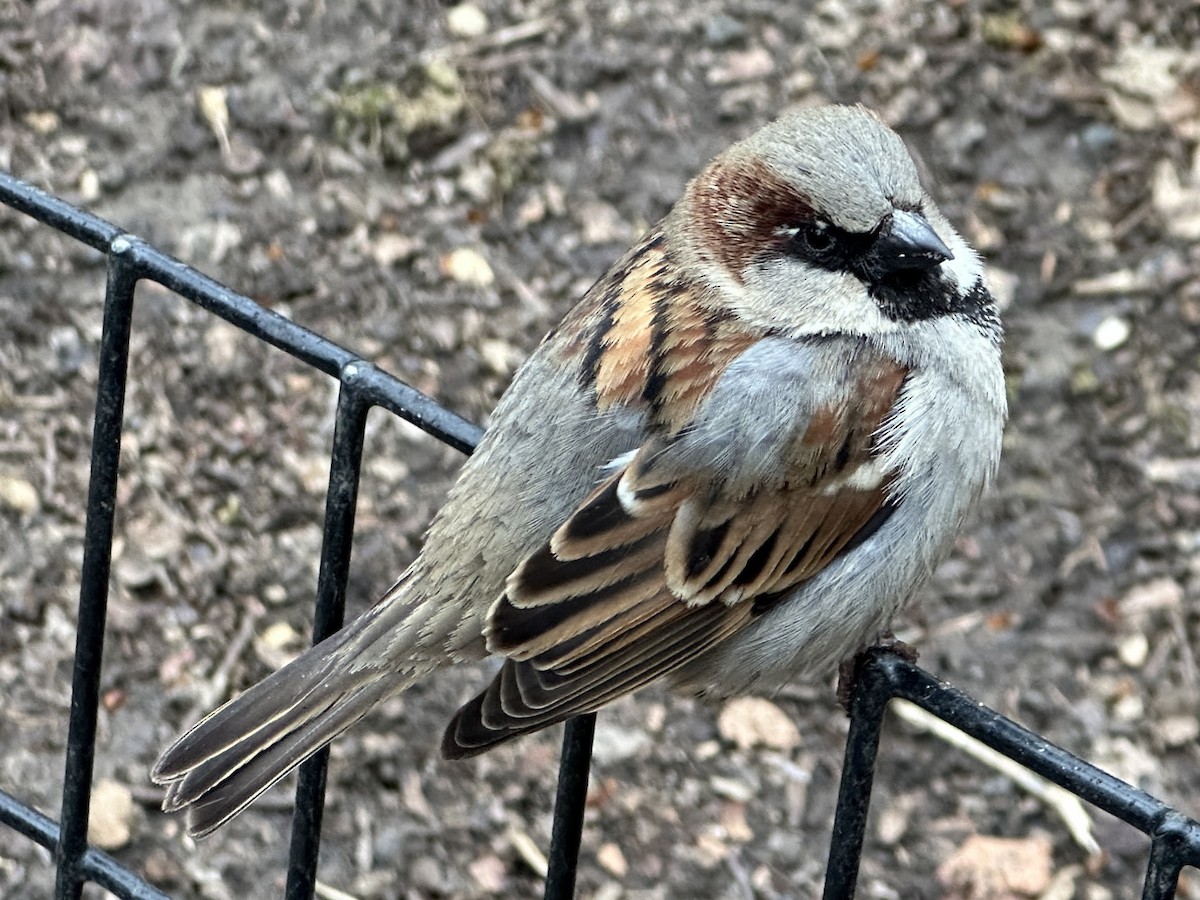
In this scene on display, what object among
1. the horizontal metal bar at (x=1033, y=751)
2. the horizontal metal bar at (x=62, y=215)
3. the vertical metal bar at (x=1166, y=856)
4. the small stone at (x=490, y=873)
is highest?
the small stone at (x=490, y=873)

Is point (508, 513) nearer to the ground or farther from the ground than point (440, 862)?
nearer to the ground

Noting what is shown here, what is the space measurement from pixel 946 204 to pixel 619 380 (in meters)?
2.95

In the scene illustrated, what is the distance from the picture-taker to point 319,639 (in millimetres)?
2305

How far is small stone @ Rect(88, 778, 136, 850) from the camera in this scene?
12.2 ft

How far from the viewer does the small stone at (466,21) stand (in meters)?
5.43

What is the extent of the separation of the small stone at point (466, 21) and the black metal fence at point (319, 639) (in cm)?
334

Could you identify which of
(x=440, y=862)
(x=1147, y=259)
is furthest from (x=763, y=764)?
(x=1147, y=259)

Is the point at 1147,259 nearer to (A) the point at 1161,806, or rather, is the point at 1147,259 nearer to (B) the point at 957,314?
(B) the point at 957,314

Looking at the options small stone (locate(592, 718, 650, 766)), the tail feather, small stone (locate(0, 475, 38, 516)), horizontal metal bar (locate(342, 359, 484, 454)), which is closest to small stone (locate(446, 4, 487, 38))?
small stone (locate(0, 475, 38, 516))

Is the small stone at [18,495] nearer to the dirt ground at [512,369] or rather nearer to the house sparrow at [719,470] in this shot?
the dirt ground at [512,369]

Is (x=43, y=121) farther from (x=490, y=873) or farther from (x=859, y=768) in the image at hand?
(x=859, y=768)

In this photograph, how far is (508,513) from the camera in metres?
2.51

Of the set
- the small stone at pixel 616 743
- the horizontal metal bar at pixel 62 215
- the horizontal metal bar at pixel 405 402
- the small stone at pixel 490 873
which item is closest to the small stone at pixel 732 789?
the small stone at pixel 616 743

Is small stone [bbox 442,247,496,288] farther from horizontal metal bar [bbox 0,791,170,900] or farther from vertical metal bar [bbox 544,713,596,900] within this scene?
vertical metal bar [bbox 544,713,596,900]
